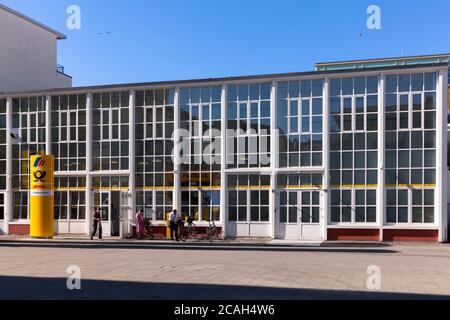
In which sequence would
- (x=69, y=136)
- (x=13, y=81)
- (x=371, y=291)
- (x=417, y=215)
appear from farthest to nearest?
(x=13, y=81), (x=69, y=136), (x=417, y=215), (x=371, y=291)

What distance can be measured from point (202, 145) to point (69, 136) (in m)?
6.97

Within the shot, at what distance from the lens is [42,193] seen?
25.2 meters

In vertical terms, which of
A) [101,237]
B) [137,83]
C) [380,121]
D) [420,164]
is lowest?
[101,237]

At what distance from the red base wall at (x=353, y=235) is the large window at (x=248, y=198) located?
9.67ft

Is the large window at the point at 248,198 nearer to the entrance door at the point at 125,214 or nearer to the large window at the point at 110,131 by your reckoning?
the entrance door at the point at 125,214

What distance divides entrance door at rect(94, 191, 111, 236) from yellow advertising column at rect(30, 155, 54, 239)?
9.34 ft

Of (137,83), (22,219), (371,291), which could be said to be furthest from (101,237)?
(371,291)

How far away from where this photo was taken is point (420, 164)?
77.4 feet

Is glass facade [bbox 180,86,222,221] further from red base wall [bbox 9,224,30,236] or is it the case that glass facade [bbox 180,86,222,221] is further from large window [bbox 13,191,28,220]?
large window [bbox 13,191,28,220]

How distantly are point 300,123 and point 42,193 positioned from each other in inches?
464

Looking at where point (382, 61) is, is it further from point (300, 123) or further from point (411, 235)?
point (411, 235)

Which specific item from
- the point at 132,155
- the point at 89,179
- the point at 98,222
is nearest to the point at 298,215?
the point at 132,155

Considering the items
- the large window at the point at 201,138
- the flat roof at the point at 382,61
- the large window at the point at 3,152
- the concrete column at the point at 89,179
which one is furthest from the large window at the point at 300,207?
the flat roof at the point at 382,61
